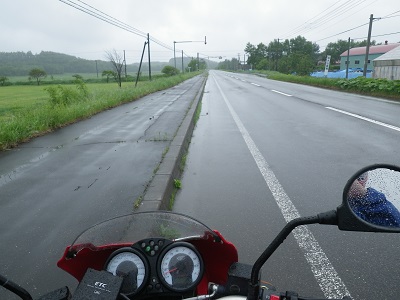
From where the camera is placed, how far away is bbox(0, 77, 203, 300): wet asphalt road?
2.75 metres

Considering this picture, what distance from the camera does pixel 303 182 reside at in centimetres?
458

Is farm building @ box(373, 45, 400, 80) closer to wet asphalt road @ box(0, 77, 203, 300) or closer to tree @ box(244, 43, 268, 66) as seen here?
wet asphalt road @ box(0, 77, 203, 300)

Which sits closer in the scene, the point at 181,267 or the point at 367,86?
the point at 181,267

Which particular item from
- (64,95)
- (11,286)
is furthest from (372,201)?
(64,95)

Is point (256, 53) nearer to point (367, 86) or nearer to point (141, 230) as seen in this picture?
point (367, 86)

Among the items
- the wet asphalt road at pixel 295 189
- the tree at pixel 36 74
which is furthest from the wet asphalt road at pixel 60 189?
the tree at pixel 36 74

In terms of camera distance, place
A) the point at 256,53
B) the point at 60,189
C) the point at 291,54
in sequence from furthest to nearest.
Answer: the point at 256,53
the point at 291,54
the point at 60,189

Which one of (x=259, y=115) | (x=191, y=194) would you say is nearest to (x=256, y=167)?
(x=191, y=194)

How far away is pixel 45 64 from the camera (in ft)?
319

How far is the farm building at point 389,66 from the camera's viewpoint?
33.3 metres

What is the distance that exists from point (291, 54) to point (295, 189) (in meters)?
59.8

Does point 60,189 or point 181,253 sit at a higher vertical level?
A: point 181,253

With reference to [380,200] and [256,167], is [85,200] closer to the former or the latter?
[256,167]

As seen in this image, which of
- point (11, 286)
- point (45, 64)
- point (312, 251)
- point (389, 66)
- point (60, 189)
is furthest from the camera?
point (45, 64)
